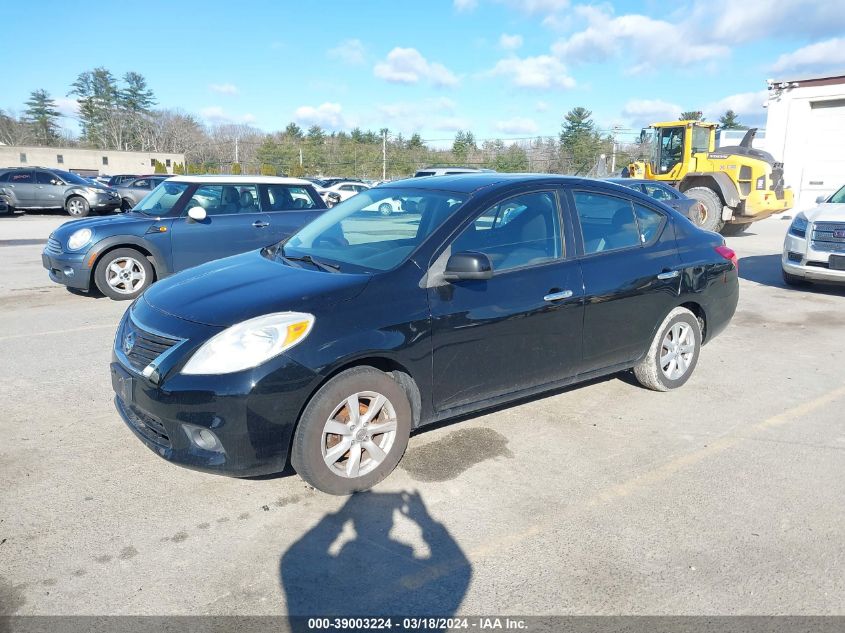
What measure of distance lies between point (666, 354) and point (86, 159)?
8004cm

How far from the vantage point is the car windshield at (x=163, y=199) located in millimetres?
8805

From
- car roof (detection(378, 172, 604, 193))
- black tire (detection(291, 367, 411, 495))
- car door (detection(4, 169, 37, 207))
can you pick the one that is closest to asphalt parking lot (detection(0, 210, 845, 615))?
black tire (detection(291, 367, 411, 495))

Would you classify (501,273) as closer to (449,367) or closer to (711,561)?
(449,367)

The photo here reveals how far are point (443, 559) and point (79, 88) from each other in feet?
345

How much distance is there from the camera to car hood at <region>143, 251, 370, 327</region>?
3439 mm

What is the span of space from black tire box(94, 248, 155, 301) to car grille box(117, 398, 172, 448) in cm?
537

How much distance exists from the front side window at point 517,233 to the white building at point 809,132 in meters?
26.2

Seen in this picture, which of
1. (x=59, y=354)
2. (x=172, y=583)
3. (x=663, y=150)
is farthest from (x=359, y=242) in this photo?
(x=663, y=150)

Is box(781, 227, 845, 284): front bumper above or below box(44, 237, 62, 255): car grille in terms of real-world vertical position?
below

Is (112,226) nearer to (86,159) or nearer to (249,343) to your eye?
(249,343)

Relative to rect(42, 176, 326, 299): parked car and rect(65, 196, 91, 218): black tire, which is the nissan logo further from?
rect(65, 196, 91, 218): black tire

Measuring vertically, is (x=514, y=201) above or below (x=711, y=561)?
above

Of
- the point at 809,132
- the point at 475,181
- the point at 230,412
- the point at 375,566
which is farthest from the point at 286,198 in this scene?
the point at 809,132

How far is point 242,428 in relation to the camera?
10.5 ft
